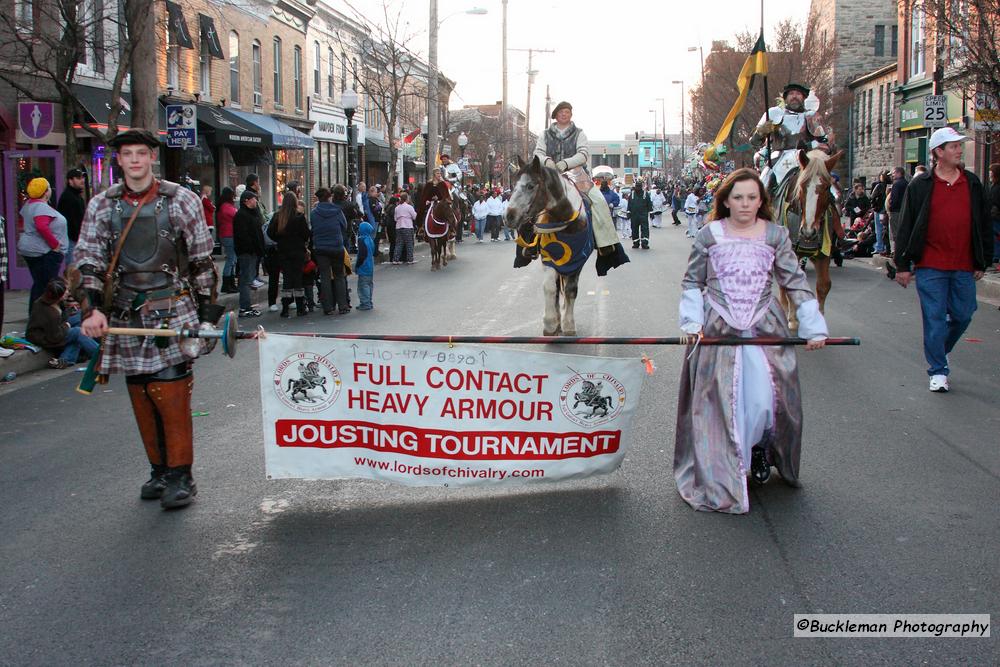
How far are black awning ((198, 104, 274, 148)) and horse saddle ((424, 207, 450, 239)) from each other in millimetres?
7684

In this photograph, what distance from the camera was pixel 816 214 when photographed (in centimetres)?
1212

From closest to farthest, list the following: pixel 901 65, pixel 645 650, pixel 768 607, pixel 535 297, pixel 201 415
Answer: pixel 645 650 → pixel 768 607 → pixel 201 415 → pixel 535 297 → pixel 901 65

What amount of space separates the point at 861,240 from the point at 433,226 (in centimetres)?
971

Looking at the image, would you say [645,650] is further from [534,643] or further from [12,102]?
[12,102]

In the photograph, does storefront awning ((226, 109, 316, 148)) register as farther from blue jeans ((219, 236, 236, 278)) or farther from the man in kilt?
the man in kilt

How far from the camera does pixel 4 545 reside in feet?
16.7

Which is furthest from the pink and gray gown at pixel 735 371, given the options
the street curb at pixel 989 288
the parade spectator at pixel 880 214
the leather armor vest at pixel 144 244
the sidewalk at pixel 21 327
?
the parade spectator at pixel 880 214

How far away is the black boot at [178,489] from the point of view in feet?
18.3

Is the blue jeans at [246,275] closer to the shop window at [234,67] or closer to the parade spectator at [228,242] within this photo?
the parade spectator at [228,242]

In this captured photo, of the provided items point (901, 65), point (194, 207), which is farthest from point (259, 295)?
point (901, 65)

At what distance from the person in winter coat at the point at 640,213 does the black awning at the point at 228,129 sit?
34.0 ft

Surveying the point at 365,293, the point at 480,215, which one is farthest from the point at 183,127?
the point at 480,215

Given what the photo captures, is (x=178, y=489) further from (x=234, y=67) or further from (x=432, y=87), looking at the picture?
(x=432, y=87)

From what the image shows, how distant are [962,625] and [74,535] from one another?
160 inches
